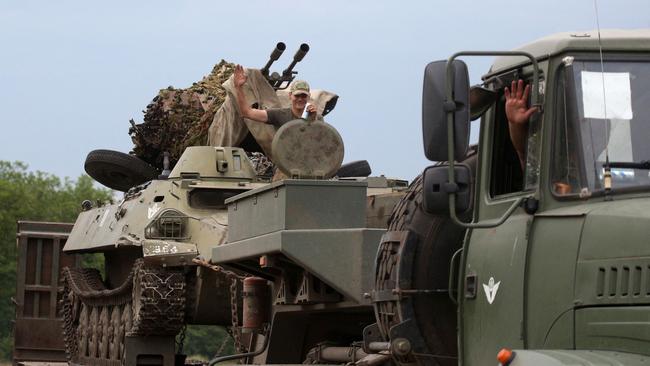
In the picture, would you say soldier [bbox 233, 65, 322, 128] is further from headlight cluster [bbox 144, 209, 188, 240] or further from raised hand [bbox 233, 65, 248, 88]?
headlight cluster [bbox 144, 209, 188, 240]

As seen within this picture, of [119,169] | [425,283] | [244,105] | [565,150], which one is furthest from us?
[119,169]

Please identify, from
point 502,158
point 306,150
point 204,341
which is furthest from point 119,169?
point 204,341

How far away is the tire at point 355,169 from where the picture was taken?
16172 mm

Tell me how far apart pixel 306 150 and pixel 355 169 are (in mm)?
6875

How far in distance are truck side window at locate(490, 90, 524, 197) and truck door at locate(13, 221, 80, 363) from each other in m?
11.5

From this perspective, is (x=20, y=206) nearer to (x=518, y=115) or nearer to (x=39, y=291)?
(x=39, y=291)

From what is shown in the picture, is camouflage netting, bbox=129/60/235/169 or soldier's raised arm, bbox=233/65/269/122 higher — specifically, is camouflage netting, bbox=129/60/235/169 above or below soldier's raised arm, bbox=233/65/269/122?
above

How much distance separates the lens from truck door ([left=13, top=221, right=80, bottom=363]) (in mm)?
17328

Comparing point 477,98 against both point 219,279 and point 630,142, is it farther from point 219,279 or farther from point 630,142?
point 219,279

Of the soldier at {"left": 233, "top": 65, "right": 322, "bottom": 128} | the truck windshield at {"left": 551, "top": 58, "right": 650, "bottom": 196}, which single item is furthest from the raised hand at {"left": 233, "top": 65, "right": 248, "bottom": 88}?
the truck windshield at {"left": 551, "top": 58, "right": 650, "bottom": 196}

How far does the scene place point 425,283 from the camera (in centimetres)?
727

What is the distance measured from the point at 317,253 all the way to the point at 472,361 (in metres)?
2.03

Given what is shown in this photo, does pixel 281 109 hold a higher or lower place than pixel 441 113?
higher

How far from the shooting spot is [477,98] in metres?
6.53
